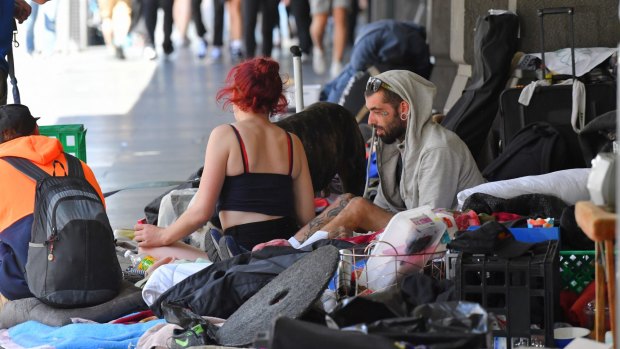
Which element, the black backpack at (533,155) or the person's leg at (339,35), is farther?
the person's leg at (339,35)

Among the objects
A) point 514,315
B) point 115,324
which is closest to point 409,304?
point 514,315

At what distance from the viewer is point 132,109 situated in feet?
46.0

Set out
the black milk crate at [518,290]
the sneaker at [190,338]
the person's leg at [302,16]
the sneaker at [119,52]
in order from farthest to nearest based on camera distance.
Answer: the sneaker at [119,52] < the person's leg at [302,16] < the sneaker at [190,338] < the black milk crate at [518,290]

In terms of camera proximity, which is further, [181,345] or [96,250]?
[96,250]

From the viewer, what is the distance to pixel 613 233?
359 centimetres

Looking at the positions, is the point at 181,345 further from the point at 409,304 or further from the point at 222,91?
the point at 222,91

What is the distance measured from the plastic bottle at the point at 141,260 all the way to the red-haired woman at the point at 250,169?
199 mm

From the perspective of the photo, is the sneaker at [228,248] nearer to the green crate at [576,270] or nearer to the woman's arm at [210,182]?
the woman's arm at [210,182]

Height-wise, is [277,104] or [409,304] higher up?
[277,104]

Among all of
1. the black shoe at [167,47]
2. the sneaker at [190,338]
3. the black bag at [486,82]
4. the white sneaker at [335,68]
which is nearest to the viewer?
the sneaker at [190,338]

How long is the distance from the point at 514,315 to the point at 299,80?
11.8 feet

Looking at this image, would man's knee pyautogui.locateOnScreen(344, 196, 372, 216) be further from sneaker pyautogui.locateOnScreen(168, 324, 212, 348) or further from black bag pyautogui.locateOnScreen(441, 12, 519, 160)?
black bag pyautogui.locateOnScreen(441, 12, 519, 160)

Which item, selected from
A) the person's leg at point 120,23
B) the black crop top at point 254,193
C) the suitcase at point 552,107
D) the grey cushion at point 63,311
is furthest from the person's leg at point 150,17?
the grey cushion at point 63,311

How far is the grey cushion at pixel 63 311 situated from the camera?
551cm
